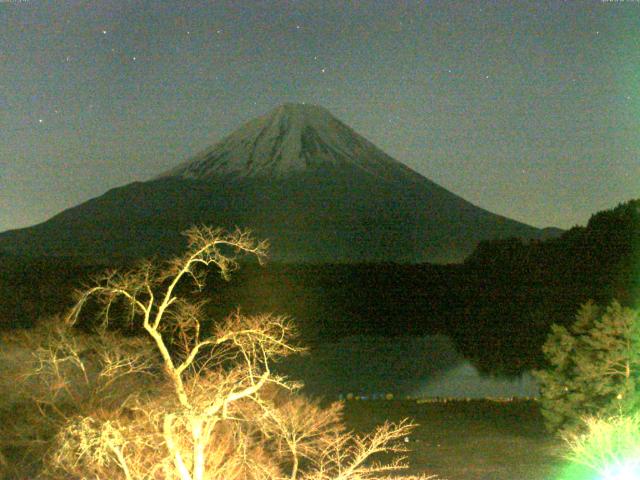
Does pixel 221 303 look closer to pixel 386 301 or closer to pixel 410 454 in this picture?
pixel 386 301

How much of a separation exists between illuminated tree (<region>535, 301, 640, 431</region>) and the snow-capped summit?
94.8 metres

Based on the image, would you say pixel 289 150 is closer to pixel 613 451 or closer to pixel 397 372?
pixel 397 372

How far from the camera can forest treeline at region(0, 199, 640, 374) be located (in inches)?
1314

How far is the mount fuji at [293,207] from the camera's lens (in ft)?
302

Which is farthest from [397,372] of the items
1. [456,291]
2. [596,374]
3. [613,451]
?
[456,291]

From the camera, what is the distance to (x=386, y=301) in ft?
167

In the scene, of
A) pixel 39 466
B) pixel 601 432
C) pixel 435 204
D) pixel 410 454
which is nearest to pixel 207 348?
pixel 410 454

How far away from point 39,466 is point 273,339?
6911mm

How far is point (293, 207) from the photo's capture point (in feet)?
340

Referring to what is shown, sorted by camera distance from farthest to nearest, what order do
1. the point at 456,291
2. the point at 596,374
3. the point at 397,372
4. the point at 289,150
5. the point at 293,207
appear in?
the point at 289,150
the point at 293,207
the point at 456,291
the point at 397,372
the point at 596,374

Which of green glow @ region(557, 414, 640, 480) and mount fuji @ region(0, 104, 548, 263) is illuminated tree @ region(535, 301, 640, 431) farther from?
mount fuji @ region(0, 104, 548, 263)

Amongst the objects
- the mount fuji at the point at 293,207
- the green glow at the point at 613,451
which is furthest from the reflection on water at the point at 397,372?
the mount fuji at the point at 293,207

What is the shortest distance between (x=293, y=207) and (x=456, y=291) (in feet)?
181

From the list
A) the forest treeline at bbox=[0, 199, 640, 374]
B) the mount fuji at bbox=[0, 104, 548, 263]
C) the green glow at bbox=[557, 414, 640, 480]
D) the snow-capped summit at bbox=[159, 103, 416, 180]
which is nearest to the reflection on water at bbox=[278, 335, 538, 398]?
the forest treeline at bbox=[0, 199, 640, 374]
